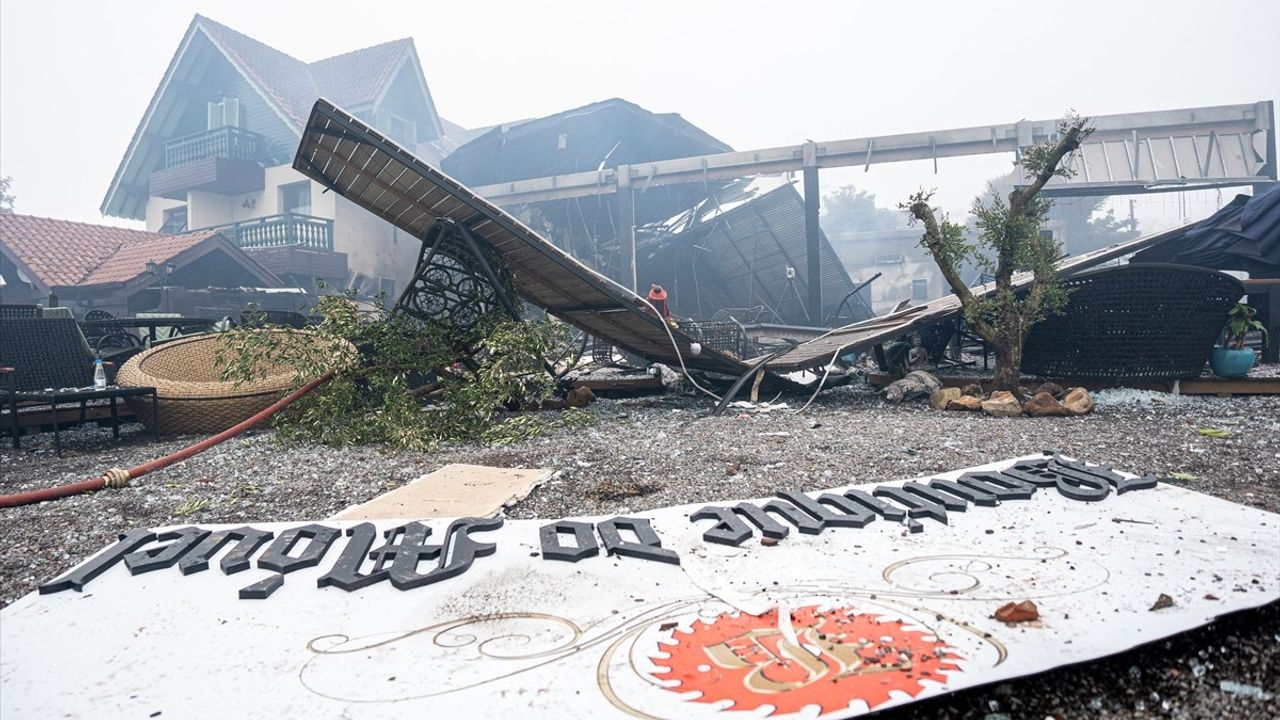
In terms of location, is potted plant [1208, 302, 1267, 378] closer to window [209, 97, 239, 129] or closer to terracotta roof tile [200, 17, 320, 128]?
terracotta roof tile [200, 17, 320, 128]

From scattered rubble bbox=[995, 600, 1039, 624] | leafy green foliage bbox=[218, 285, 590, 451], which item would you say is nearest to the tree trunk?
leafy green foliage bbox=[218, 285, 590, 451]

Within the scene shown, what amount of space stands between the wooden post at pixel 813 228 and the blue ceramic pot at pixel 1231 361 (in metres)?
6.68

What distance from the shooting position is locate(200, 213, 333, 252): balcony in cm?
1365

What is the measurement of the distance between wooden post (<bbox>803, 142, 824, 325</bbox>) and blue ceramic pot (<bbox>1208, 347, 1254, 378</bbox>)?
21.9 ft

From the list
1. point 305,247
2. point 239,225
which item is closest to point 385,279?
point 305,247

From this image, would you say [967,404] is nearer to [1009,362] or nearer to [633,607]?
[1009,362]

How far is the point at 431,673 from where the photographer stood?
4.39 ft

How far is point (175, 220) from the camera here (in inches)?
662

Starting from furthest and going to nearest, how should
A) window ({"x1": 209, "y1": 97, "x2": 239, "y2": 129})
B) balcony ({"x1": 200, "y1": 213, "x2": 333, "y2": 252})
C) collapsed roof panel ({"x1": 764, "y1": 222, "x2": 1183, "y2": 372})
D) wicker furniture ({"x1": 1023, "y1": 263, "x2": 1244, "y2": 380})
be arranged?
window ({"x1": 209, "y1": 97, "x2": 239, "y2": 129}), balcony ({"x1": 200, "y1": 213, "x2": 333, "y2": 252}), collapsed roof panel ({"x1": 764, "y1": 222, "x2": 1183, "y2": 372}), wicker furniture ({"x1": 1023, "y1": 263, "x2": 1244, "y2": 380})

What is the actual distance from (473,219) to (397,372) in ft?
3.99

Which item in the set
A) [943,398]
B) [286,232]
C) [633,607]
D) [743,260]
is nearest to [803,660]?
[633,607]

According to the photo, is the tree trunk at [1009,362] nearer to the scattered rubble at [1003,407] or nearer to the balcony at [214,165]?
the scattered rubble at [1003,407]

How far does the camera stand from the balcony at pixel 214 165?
1492cm

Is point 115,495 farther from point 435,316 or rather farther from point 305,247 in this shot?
point 305,247
